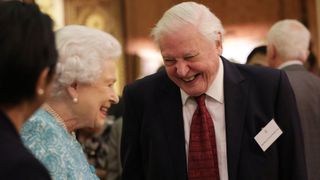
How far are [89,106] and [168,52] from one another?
19.2 inches

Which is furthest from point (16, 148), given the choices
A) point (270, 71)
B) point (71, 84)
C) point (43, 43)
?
point (270, 71)

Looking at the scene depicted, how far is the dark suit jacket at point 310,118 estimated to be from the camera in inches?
127

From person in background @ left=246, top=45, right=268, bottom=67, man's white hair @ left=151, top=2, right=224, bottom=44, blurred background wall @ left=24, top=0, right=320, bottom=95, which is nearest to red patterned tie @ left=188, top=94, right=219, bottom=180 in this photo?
man's white hair @ left=151, top=2, right=224, bottom=44

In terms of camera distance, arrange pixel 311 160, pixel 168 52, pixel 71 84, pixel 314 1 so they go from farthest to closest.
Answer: pixel 314 1 < pixel 311 160 < pixel 168 52 < pixel 71 84

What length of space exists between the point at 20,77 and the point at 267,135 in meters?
1.40

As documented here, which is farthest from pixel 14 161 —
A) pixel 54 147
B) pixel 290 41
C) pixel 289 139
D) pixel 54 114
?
pixel 290 41

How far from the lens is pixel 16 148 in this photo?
121 cm

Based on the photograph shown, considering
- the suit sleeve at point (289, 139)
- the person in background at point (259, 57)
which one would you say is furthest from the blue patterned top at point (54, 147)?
the person in background at point (259, 57)

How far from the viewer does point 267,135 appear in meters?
2.41

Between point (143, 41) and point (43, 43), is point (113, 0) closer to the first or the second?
point (143, 41)

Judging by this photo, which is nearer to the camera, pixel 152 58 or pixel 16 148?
pixel 16 148

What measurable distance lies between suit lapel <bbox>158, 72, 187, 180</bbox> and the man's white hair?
0.85 ft

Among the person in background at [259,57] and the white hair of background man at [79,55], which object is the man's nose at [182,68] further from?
the person in background at [259,57]

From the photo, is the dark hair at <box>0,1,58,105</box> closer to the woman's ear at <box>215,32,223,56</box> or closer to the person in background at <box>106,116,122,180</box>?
the woman's ear at <box>215,32,223,56</box>
